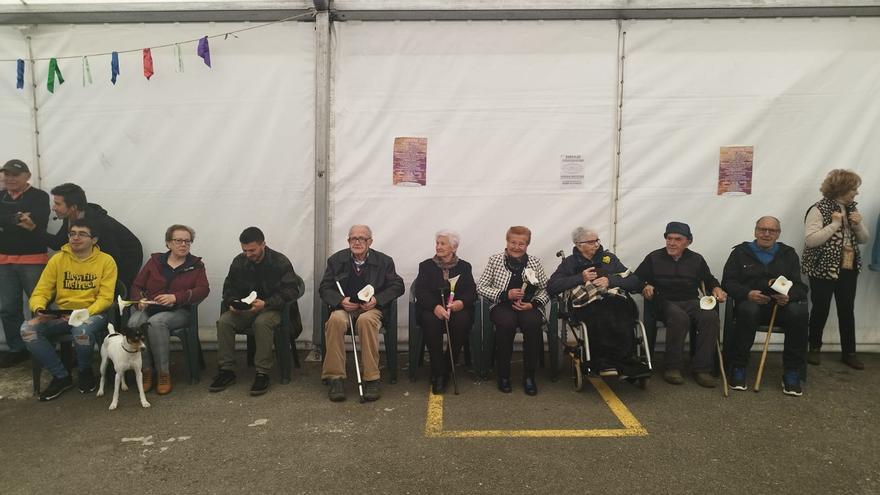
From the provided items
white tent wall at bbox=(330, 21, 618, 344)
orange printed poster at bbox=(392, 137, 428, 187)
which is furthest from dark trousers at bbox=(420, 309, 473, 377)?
orange printed poster at bbox=(392, 137, 428, 187)

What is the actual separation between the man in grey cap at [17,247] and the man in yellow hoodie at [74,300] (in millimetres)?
749

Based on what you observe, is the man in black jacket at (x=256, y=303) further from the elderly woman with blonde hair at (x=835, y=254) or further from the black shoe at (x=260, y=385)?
the elderly woman with blonde hair at (x=835, y=254)

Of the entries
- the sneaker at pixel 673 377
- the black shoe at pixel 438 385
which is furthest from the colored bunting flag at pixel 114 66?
the sneaker at pixel 673 377

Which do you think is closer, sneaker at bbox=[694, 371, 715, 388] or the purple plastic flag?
sneaker at bbox=[694, 371, 715, 388]

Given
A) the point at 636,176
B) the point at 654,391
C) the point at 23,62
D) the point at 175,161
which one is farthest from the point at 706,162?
the point at 23,62

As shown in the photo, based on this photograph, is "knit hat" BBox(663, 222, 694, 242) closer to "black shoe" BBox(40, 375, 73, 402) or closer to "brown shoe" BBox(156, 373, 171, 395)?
"brown shoe" BBox(156, 373, 171, 395)

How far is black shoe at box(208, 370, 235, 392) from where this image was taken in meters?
4.01

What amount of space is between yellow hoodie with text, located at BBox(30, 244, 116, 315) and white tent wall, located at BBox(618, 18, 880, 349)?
14.5ft

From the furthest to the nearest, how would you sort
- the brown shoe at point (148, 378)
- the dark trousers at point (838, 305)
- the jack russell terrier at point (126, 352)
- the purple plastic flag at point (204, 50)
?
the purple plastic flag at point (204, 50) → the dark trousers at point (838, 305) → the brown shoe at point (148, 378) → the jack russell terrier at point (126, 352)

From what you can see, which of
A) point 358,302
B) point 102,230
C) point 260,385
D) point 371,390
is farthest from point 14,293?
point 371,390

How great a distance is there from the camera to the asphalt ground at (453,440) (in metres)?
2.72

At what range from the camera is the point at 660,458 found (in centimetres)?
292

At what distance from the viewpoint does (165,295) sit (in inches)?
159

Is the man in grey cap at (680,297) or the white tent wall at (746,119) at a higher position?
the white tent wall at (746,119)
